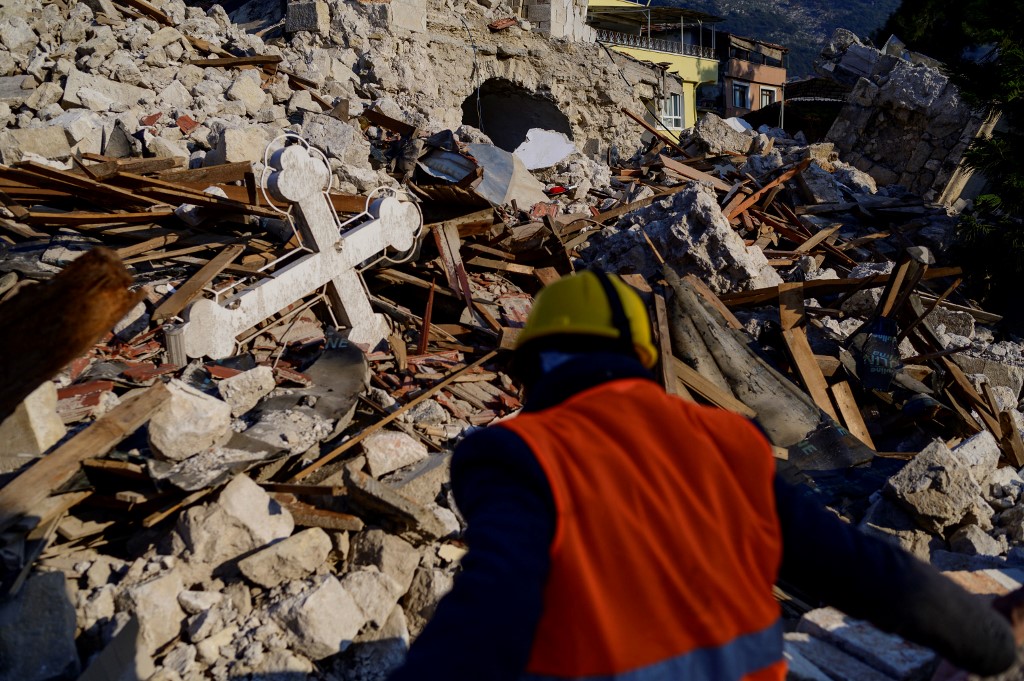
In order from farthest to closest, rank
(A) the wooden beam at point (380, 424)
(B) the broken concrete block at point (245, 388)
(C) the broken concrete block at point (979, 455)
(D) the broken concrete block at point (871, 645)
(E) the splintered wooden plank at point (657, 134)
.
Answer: (E) the splintered wooden plank at point (657, 134)
(C) the broken concrete block at point (979, 455)
(B) the broken concrete block at point (245, 388)
(A) the wooden beam at point (380, 424)
(D) the broken concrete block at point (871, 645)

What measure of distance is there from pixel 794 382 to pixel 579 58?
13.5 m

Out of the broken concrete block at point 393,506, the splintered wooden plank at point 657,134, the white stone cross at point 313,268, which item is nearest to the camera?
the broken concrete block at point 393,506

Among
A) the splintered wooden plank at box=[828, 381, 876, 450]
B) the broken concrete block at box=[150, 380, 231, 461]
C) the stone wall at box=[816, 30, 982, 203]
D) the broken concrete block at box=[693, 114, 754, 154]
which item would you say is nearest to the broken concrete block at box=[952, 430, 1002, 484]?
the splintered wooden plank at box=[828, 381, 876, 450]

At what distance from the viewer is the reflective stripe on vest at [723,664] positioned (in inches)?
52.2

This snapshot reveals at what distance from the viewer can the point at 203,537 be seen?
3551mm

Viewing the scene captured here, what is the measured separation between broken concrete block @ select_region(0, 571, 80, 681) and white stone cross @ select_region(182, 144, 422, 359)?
83.2 inches

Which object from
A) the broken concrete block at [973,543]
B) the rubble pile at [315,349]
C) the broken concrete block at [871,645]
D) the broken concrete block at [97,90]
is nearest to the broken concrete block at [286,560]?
the rubble pile at [315,349]

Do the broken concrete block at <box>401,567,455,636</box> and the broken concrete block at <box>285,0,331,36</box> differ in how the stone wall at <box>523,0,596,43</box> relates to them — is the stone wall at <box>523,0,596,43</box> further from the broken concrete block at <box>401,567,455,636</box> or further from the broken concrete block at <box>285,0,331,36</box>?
the broken concrete block at <box>401,567,455,636</box>

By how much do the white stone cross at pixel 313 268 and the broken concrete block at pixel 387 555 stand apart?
2.02 m

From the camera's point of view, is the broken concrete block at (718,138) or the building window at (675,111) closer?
the broken concrete block at (718,138)

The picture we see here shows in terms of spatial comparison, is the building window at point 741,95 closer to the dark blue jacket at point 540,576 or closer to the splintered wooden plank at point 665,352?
the splintered wooden plank at point 665,352

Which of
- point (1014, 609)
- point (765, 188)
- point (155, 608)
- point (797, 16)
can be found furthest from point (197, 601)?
point (797, 16)

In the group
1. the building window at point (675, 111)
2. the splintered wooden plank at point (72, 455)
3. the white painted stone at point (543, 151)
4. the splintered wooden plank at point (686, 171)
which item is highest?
the splintered wooden plank at point (72, 455)

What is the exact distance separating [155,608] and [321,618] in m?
0.70
